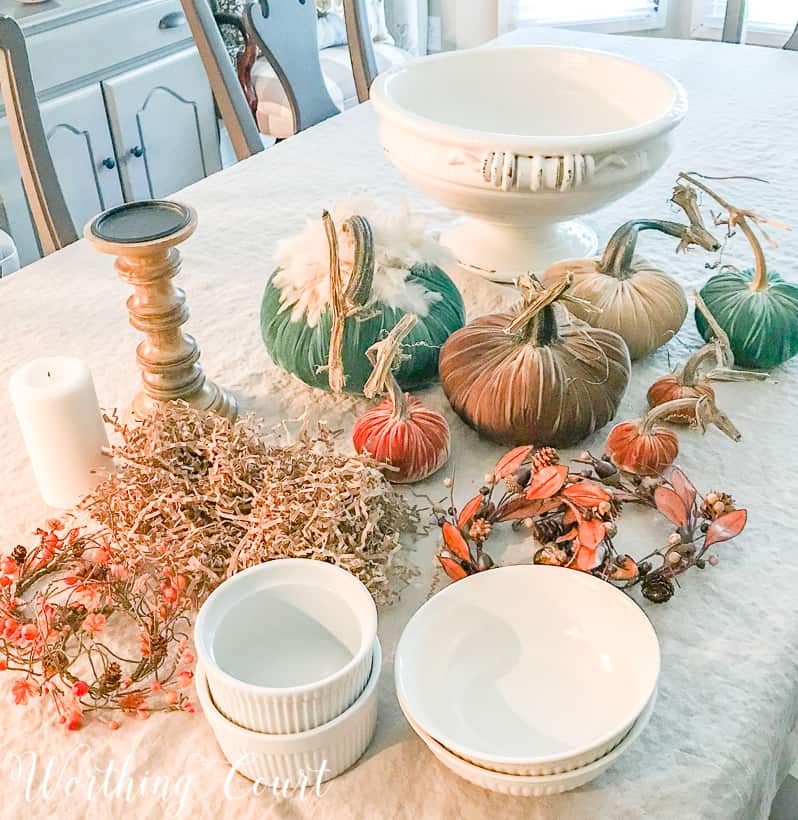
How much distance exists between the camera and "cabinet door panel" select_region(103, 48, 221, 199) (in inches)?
93.8

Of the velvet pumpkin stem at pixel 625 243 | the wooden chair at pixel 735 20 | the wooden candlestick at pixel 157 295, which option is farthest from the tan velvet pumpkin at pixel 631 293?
the wooden chair at pixel 735 20

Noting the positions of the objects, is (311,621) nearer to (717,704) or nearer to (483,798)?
(483,798)

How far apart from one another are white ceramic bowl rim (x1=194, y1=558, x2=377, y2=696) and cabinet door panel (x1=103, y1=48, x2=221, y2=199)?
2073 mm

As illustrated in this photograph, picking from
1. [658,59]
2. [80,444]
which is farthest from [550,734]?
[658,59]

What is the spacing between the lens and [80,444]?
0.69m

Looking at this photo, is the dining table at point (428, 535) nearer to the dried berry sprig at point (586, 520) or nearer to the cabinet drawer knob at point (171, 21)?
the dried berry sprig at point (586, 520)

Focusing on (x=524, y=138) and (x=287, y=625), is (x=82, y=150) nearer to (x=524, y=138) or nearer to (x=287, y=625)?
(x=524, y=138)

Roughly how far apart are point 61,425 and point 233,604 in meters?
0.23

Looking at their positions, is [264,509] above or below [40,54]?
above

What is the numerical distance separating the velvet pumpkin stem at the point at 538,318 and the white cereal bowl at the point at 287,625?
24cm

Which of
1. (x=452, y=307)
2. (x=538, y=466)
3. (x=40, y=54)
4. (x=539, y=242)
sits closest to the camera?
(x=538, y=466)

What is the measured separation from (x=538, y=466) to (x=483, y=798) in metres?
0.23

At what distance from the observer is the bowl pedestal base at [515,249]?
979 millimetres

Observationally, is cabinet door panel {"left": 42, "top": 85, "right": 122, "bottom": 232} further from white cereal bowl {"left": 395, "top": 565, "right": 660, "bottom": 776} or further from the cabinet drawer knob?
white cereal bowl {"left": 395, "top": 565, "right": 660, "bottom": 776}
